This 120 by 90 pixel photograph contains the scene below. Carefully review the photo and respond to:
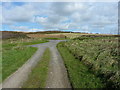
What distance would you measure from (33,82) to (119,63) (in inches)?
311

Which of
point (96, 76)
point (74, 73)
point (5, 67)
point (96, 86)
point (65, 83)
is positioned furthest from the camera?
point (5, 67)

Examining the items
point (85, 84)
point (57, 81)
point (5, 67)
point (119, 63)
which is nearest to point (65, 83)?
point (57, 81)

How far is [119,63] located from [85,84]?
4.79 metres

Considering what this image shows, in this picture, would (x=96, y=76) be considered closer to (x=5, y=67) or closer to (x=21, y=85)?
(x=21, y=85)

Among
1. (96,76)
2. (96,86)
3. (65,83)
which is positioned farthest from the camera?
(96,76)

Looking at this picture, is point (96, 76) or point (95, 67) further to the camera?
point (95, 67)

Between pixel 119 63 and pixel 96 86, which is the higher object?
pixel 119 63

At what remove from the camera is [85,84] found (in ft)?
28.5

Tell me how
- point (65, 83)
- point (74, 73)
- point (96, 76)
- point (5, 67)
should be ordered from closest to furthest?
1. point (65, 83)
2. point (96, 76)
3. point (74, 73)
4. point (5, 67)

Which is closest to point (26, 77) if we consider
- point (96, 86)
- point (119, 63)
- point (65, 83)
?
point (65, 83)

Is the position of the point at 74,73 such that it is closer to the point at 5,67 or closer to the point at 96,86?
the point at 96,86

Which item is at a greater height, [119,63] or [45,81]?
[119,63]

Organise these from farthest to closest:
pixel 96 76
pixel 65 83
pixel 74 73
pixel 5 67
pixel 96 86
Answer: pixel 5 67, pixel 74 73, pixel 96 76, pixel 65 83, pixel 96 86

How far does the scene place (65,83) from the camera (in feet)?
29.4
